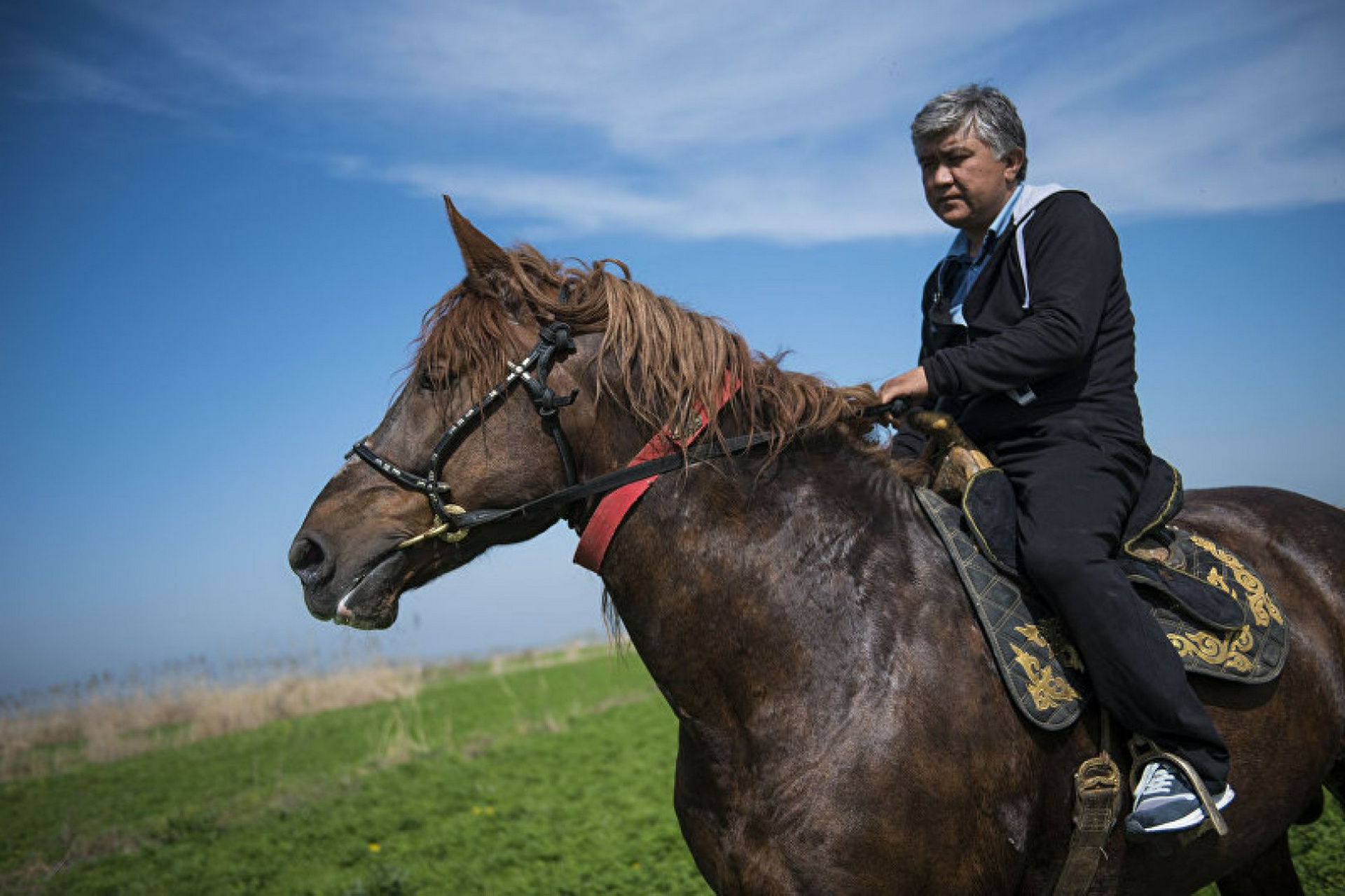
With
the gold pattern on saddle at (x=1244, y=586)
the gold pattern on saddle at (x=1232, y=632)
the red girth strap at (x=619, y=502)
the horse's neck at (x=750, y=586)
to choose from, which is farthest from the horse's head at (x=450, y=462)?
the gold pattern on saddle at (x=1244, y=586)

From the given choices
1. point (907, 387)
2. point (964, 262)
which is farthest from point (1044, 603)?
point (964, 262)

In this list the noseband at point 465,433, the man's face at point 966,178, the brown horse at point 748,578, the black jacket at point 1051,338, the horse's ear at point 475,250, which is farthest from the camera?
the man's face at point 966,178

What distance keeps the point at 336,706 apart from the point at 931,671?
1050 inches

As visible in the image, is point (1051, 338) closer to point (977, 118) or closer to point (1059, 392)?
point (1059, 392)

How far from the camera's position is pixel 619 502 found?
2.77 metres

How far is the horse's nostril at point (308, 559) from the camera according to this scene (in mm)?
2672

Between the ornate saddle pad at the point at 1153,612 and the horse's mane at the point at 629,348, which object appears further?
the horse's mane at the point at 629,348

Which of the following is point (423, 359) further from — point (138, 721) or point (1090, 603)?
point (138, 721)

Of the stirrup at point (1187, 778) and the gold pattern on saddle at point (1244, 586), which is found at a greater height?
the gold pattern on saddle at point (1244, 586)

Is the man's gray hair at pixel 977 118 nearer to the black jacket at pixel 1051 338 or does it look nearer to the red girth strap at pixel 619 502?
the black jacket at pixel 1051 338

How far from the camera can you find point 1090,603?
2625mm

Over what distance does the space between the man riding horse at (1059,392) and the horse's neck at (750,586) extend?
53 centimetres

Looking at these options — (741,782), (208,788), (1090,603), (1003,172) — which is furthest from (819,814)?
(208,788)

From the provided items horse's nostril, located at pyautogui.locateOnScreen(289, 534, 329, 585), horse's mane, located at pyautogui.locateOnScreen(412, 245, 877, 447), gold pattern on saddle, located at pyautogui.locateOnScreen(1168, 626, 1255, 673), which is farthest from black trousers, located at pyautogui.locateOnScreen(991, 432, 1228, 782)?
horse's nostril, located at pyautogui.locateOnScreen(289, 534, 329, 585)
